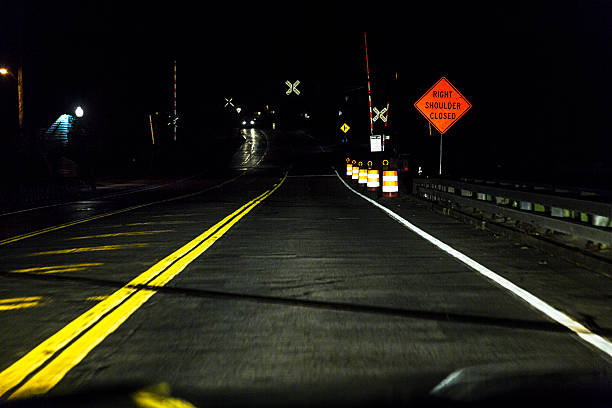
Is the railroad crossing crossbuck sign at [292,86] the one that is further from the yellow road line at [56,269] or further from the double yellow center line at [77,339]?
the double yellow center line at [77,339]

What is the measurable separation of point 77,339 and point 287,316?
6.42ft

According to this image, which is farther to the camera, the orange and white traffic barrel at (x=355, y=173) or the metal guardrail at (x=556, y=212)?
the orange and white traffic barrel at (x=355, y=173)

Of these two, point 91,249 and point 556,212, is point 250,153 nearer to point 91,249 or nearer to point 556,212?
point 91,249

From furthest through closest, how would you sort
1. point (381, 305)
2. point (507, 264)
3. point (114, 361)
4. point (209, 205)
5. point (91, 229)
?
point (209, 205) < point (91, 229) < point (507, 264) < point (381, 305) < point (114, 361)

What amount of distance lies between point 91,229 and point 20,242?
263 centimetres

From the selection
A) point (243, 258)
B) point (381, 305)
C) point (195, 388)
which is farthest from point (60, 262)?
point (195, 388)

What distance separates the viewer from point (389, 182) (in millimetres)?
28234

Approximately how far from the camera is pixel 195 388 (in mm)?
5062

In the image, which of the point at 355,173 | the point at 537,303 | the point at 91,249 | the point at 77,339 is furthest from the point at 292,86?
the point at 77,339

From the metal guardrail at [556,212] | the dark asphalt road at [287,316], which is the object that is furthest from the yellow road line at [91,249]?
the metal guardrail at [556,212]

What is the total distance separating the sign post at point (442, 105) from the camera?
83.0ft

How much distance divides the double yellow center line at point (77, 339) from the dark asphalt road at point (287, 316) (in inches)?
0.8

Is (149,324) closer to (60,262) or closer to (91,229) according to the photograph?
(60,262)

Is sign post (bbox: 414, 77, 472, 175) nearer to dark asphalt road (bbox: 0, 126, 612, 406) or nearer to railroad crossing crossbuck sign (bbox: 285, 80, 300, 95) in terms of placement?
dark asphalt road (bbox: 0, 126, 612, 406)
